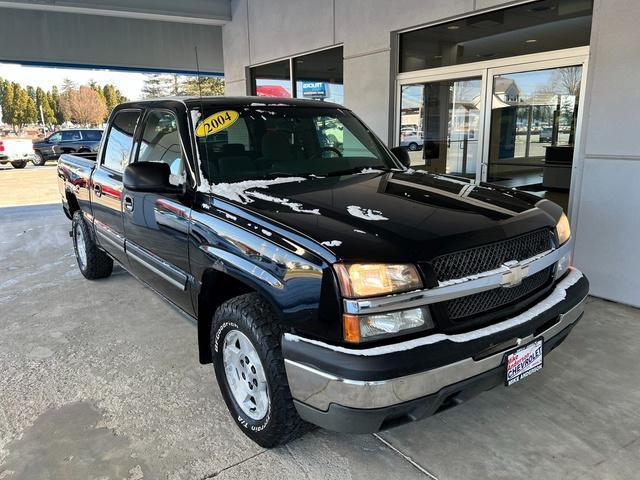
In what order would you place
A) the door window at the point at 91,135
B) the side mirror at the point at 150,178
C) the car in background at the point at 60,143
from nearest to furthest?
the side mirror at the point at 150,178, the door window at the point at 91,135, the car in background at the point at 60,143

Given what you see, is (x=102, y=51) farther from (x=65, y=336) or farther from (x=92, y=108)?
(x=92, y=108)

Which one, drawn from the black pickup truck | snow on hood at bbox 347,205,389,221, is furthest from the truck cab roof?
snow on hood at bbox 347,205,389,221

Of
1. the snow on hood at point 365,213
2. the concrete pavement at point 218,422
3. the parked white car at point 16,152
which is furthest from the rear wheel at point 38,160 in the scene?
the snow on hood at point 365,213

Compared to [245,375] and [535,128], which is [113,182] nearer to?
[245,375]

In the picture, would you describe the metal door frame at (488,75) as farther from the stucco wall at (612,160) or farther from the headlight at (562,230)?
the headlight at (562,230)

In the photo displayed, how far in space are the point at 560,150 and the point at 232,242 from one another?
4.13 metres

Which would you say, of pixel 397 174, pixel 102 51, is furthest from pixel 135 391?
pixel 102 51

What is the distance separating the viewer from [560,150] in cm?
526

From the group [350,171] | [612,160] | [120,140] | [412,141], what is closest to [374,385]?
[350,171]

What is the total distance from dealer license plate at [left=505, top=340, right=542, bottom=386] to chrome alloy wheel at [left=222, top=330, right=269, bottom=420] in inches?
46.4

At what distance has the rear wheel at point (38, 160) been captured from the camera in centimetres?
2438

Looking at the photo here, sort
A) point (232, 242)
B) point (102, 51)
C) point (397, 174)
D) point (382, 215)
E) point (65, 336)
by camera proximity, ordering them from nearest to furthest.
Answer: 1. point (382, 215)
2. point (232, 242)
3. point (397, 174)
4. point (65, 336)
5. point (102, 51)

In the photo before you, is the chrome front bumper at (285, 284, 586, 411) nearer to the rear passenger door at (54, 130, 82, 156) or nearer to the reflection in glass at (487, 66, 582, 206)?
the reflection in glass at (487, 66, 582, 206)

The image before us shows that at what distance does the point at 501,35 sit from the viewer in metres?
5.53
